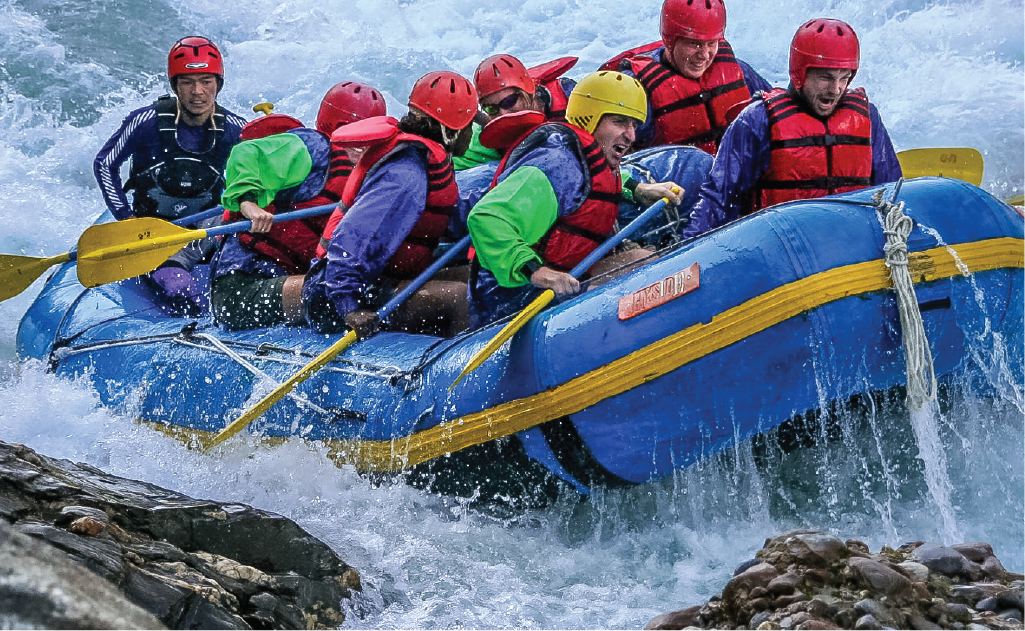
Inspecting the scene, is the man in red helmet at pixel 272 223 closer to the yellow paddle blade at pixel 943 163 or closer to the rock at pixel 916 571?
the yellow paddle blade at pixel 943 163

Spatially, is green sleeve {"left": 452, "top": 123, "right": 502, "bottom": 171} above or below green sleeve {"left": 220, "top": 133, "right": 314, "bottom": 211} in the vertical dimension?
above

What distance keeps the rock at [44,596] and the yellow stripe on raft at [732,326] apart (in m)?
2.10

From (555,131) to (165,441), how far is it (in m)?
2.16

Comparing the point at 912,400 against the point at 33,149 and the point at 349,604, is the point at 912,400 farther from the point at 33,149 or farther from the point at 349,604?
the point at 33,149

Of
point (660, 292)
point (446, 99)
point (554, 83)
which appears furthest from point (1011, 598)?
point (554, 83)

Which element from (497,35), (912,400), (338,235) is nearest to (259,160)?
(338,235)

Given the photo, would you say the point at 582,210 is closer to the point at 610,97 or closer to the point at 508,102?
the point at 610,97

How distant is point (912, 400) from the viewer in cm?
343

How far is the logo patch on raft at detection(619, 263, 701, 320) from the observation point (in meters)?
3.55

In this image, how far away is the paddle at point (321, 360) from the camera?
4.22 meters

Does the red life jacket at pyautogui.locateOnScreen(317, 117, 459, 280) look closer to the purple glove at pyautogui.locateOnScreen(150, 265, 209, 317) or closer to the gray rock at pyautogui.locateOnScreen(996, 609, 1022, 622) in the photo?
the purple glove at pyautogui.locateOnScreen(150, 265, 209, 317)

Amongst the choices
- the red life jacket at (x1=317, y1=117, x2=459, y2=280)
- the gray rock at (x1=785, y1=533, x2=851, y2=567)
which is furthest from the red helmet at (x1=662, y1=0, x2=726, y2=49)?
the gray rock at (x1=785, y1=533, x2=851, y2=567)

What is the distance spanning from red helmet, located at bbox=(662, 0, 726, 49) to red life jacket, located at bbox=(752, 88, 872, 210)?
1.04 meters

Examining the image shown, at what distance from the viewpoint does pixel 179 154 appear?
19.4 ft
